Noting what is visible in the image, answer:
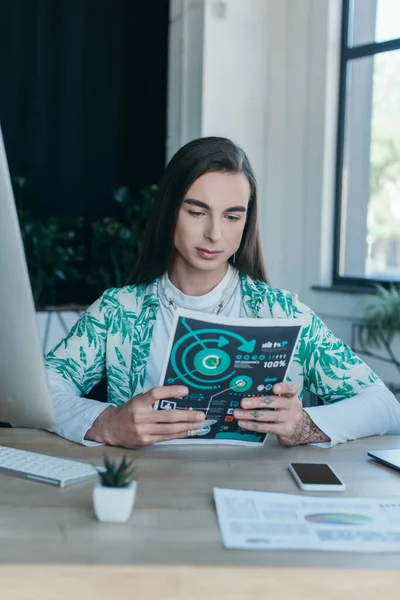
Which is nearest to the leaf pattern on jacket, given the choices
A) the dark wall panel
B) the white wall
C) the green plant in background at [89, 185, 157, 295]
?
the white wall

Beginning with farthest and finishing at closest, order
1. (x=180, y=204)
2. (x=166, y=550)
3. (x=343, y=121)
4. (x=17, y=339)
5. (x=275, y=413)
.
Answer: (x=343, y=121)
(x=180, y=204)
(x=275, y=413)
(x=166, y=550)
(x=17, y=339)

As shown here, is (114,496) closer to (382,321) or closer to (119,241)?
(382,321)

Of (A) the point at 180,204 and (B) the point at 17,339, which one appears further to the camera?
(A) the point at 180,204

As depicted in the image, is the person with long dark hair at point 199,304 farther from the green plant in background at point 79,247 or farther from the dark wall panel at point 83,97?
the dark wall panel at point 83,97

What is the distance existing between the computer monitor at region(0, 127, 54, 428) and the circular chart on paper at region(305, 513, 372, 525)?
0.42 metres

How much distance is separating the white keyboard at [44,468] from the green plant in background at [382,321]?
2.93 meters

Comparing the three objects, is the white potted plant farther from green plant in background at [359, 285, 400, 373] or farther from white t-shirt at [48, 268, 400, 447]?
green plant in background at [359, 285, 400, 373]

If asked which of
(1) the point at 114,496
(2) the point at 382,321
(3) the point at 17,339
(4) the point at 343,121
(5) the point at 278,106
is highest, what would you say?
(5) the point at 278,106

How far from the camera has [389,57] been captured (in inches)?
179

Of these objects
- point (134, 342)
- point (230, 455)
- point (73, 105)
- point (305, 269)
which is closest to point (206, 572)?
point (230, 455)

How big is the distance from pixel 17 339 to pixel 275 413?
0.77 m

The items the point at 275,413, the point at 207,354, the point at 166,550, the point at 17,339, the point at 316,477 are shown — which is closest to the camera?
the point at 17,339

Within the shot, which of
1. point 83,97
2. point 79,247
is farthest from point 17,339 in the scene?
point 83,97

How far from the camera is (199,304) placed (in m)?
1.98
